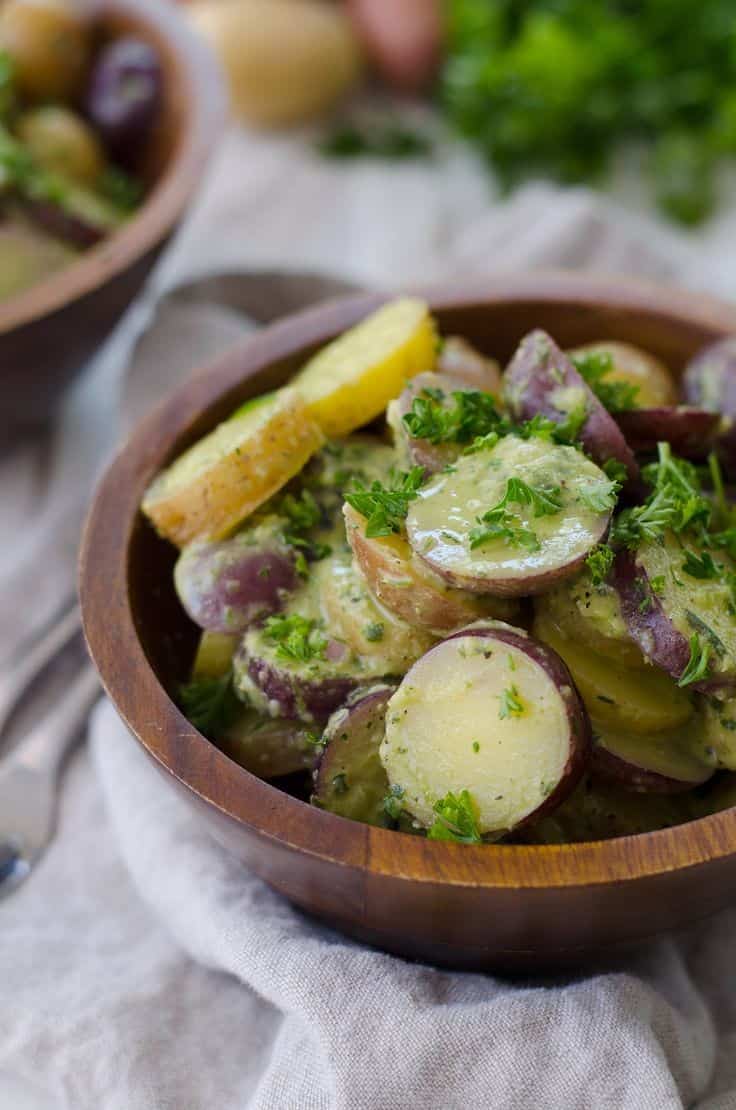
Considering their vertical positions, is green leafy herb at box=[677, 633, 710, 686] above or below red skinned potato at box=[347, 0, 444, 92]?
above

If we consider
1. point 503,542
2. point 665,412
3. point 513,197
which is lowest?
point 513,197

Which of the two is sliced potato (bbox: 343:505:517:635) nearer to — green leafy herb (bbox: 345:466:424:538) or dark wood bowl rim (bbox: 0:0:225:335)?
green leafy herb (bbox: 345:466:424:538)

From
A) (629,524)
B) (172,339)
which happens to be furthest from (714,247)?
(629,524)

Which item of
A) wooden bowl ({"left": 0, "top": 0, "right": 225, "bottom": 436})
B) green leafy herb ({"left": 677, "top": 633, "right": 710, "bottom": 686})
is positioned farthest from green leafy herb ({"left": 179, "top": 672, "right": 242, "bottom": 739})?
wooden bowl ({"left": 0, "top": 0, "right": 225, "bottom": 436})

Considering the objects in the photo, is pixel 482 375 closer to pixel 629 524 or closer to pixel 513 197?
pixel 629 524

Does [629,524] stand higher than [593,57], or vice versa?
[629,524]
